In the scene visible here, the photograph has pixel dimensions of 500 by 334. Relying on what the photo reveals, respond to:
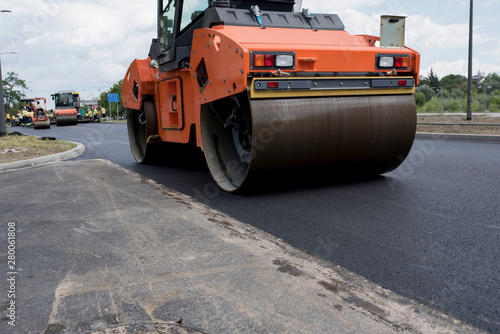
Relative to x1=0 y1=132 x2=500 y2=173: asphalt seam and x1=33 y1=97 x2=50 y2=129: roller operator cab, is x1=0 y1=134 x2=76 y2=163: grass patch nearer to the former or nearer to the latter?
x1=0 y1=132 x2=500 y2=173: asphalt seam

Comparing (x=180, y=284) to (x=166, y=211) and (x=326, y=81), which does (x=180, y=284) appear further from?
(x=326, y=81)

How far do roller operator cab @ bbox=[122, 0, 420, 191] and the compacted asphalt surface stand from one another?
35 cm

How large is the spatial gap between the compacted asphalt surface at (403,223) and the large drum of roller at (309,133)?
0.31 meters

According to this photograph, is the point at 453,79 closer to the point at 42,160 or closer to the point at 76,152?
the point at 76,152

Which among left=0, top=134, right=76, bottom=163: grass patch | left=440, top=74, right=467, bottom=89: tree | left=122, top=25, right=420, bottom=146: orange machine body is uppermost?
left=440, top=74, right=467, bottom=89: tree

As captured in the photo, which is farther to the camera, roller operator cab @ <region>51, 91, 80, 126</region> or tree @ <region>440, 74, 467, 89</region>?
tree @ <region>440, 74, 467, 89</region>

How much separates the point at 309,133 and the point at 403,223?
1319mm

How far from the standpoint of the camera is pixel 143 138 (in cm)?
880

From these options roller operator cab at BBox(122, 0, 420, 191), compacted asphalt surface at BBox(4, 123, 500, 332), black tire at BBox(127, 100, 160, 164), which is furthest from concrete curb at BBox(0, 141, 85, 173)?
roller operator cab at BBox(122, 0, 420, 191)

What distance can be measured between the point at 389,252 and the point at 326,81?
207cm

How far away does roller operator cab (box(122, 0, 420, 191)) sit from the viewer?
14.5ft

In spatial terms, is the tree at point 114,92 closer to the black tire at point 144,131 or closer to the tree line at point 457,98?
the tree line at point 457,98

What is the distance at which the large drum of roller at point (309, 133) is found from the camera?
447cm

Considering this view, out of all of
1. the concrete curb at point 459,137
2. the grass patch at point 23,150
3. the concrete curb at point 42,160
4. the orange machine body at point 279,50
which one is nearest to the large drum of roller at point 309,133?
the orange machine body at point 279,50
